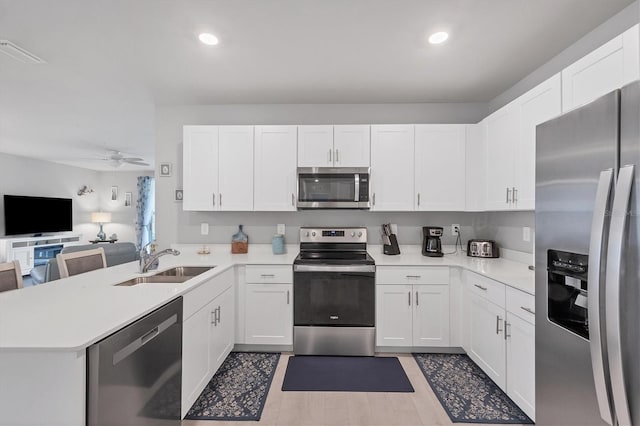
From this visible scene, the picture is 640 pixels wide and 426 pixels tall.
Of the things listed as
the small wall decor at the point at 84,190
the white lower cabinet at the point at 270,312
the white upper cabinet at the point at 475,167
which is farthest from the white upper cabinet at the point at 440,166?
the small wall decor at the point at 84,190

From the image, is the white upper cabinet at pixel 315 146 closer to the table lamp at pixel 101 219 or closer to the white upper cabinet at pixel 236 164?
the white upper cabinet at pixel 236 164

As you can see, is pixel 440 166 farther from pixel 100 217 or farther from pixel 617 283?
pixel 100 217

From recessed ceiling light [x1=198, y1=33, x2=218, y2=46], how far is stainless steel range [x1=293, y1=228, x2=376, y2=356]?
181 centimetres

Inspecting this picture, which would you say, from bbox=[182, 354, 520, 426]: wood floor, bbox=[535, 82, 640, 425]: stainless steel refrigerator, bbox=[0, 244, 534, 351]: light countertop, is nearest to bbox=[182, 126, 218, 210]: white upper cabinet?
bbox=[0, 244, 534, 351]: light countertop

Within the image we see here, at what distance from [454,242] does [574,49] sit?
6.15 ft

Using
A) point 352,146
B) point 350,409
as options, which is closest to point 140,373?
point 350,409

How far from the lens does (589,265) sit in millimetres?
1011

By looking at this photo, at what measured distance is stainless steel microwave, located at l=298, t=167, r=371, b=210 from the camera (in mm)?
2785

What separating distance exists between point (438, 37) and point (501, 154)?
3.58 feet

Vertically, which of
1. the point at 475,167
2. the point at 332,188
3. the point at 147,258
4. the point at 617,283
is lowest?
the point at 147,258

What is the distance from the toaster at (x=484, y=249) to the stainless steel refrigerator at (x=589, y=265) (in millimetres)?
1546

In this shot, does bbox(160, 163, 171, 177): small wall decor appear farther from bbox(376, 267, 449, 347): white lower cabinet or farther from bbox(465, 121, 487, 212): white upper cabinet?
bbox(465, 121, 487, 212): white upper cabinet

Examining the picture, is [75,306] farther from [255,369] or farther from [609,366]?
[609,366]

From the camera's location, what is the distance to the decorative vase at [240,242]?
3033mm
